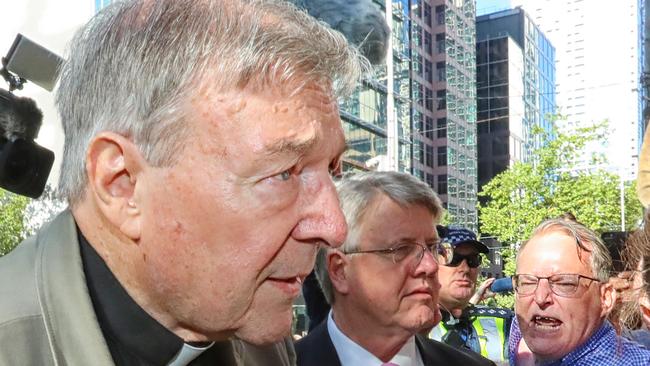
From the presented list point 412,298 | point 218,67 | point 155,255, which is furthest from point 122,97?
point 412,298

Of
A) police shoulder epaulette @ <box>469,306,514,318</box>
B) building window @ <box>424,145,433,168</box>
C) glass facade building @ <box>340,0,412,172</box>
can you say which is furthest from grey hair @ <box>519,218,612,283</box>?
building window @ <box>424,145,433,168</box>

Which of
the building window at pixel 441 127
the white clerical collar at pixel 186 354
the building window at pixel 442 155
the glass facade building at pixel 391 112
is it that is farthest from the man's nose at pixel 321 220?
the building window at pixel 441 127

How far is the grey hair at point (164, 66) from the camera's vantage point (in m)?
1.18

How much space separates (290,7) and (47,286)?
→ 0.67m

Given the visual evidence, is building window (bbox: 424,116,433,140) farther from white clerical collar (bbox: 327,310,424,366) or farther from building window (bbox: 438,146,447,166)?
white clerical collar (bbox: 327,310,424,366)

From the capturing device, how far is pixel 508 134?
3044 inches

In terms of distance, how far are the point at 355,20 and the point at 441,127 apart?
7299 cm

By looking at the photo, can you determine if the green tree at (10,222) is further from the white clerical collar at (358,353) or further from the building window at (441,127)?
the building window at (441,127)

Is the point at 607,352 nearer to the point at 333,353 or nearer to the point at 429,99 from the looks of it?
the point at 333,353

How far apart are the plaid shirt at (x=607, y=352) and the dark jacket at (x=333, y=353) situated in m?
0.46

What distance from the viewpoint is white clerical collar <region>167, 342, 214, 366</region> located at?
1277mm

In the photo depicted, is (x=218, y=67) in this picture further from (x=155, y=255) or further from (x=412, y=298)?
(x=412, y=298)

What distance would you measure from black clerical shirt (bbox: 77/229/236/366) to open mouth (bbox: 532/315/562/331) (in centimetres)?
215

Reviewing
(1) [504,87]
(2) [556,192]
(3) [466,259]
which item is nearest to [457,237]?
(3) [466,259]
